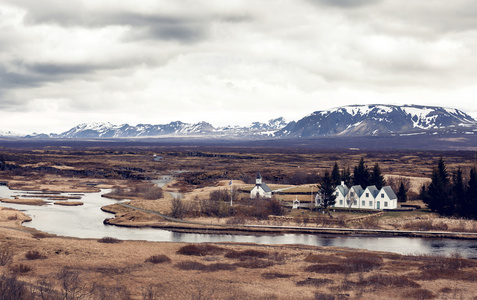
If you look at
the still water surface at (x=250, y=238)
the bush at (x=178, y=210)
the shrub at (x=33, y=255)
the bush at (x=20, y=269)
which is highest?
the bush at (x=20, y=269)

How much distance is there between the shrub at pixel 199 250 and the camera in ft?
187

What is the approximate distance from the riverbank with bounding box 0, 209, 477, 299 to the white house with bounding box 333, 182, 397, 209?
3248 cm

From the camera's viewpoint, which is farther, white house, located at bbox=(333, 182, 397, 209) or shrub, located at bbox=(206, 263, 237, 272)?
white house, located at bbox=(333, 182, 397, 209)

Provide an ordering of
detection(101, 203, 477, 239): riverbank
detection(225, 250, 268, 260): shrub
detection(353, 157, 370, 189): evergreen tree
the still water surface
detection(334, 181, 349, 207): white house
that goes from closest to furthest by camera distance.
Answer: detection(225, 250, 268, 260): shrub → the still water surface → detection(101, 203, 477, 239): riverbank → detection(334, 181, 349, 207): white house → detection(353, 157, 370, 189): evergreen tree

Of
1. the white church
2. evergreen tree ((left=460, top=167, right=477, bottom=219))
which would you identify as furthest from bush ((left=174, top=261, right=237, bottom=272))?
evergreen tree ((left=460, top=167, right=477, bottom=219))

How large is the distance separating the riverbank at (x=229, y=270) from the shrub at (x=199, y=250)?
12cm

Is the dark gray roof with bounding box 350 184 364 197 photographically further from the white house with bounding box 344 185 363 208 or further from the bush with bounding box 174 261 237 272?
the bush with bounding box 174 261 237 272

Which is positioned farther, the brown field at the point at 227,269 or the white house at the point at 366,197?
the white house at the point at 366,197

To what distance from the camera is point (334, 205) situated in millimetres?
93188

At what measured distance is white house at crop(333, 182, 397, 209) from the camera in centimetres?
9131

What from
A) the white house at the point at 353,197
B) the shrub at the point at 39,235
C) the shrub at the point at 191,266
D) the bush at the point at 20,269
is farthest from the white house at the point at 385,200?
the bush at the point at 20,269

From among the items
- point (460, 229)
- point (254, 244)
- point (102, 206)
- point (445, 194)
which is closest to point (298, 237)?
point (254, 244)

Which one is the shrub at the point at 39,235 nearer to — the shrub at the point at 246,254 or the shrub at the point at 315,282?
the shrub at the point at 246,254

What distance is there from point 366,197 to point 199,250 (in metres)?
46.0
